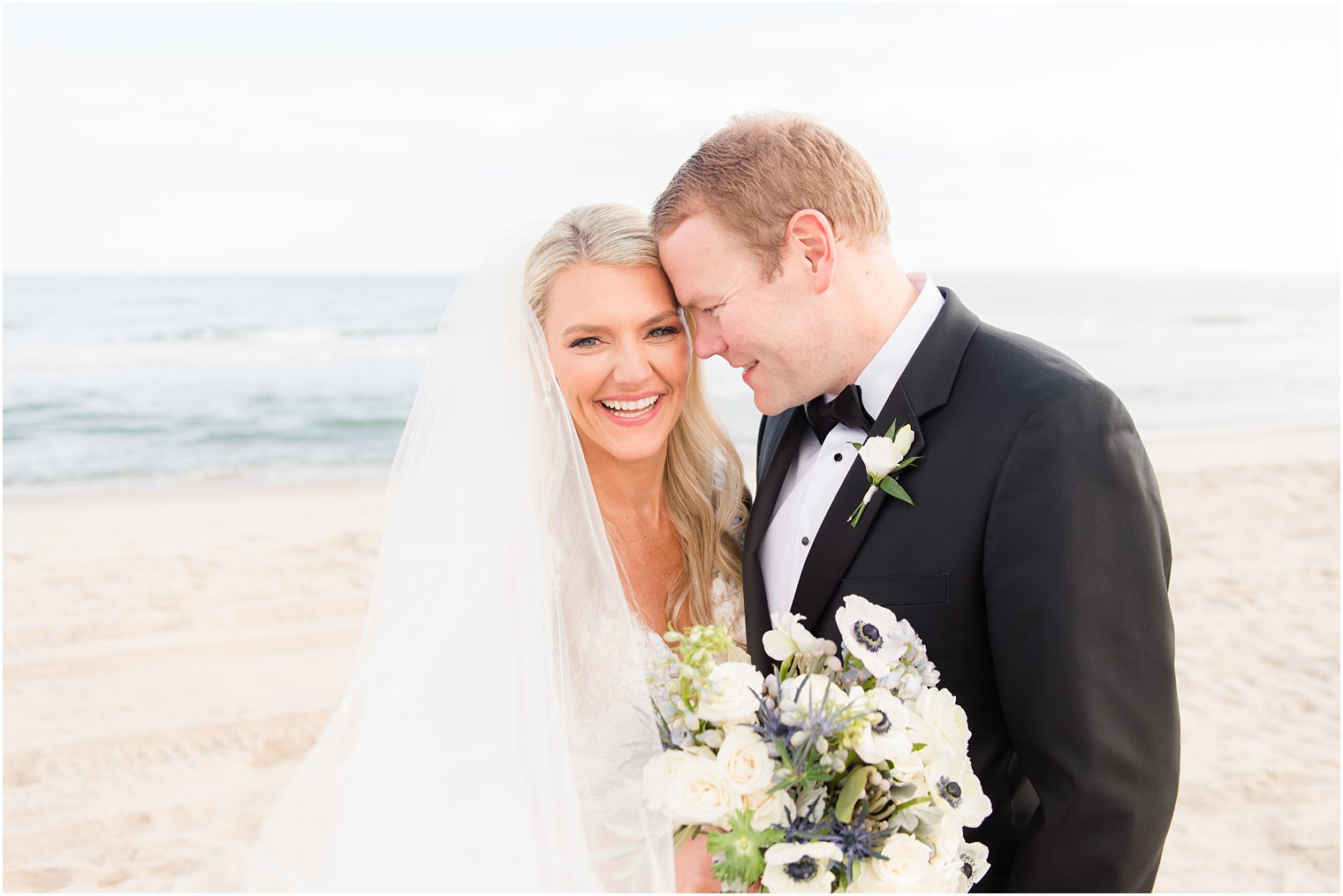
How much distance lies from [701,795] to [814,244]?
156cm

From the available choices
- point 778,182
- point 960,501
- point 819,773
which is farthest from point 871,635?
point 778,182

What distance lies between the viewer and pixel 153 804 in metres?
5.45

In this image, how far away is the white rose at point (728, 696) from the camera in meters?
2.01

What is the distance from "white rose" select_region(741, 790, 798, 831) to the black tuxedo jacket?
0.69 meters

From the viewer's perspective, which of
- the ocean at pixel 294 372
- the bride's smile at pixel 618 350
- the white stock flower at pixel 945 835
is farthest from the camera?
the ocean at pixel 294 372

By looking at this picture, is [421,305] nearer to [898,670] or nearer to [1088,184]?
[1088,184]

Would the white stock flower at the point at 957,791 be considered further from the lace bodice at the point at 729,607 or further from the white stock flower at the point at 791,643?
the lace bodice at the point at 729,607

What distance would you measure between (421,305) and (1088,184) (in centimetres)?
3055

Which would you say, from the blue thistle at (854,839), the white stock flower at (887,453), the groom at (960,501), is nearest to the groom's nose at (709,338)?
the groom at (960,501)

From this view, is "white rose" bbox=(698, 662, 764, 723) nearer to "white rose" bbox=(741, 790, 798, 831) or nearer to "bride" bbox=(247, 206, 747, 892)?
"white rose" bbox=(741, 790, 798, 831)

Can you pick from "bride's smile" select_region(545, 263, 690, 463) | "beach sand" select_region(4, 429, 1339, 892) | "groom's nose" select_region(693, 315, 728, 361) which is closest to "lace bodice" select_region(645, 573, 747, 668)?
"bride's smile" select_region(545, 263, 690, 463)

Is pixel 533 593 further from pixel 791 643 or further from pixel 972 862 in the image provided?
pixel 972 862

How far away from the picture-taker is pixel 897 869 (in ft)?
6.52

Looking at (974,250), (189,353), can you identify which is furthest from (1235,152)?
(189,353)
